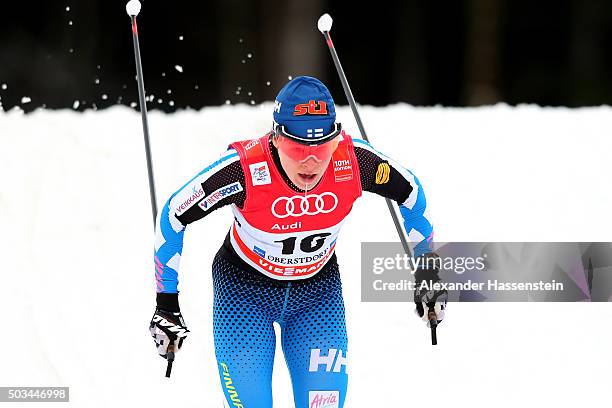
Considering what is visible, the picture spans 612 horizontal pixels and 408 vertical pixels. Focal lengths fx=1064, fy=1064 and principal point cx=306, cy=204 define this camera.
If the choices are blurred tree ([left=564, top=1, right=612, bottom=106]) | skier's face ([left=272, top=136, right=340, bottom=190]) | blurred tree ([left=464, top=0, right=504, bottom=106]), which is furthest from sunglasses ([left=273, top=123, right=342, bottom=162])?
blurred tree ([left=564, top=1, right=612, bottom=106])

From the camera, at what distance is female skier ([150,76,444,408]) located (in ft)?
10.7

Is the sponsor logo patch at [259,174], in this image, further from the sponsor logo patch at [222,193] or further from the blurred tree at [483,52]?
the blurred tree at [483,52]

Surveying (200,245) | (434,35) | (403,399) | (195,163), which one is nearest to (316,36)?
(434,35)

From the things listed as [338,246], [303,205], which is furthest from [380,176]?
[338,246]

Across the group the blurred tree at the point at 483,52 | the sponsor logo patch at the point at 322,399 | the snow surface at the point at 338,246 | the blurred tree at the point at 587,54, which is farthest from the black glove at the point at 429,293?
the blurred tree at the point at 587,54

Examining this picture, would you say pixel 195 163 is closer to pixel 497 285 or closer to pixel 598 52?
pixel 497 285

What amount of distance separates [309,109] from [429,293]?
0.85 meters

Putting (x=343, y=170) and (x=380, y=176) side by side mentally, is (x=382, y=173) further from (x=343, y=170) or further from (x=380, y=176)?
(x=343, y=170)

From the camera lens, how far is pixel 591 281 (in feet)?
17.6

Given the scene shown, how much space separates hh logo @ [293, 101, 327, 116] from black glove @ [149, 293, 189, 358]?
754mm

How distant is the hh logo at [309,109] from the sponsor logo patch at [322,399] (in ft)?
3.00

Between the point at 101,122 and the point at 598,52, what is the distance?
6346mm

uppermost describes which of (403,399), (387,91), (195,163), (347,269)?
(387,91)

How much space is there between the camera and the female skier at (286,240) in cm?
325
